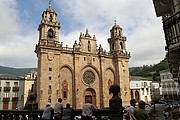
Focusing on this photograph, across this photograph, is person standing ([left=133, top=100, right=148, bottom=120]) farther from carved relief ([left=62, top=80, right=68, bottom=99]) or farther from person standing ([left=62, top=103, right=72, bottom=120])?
carved relief ([left=62, top=80, right=68, bottom=99])

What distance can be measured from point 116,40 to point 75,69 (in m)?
13.3

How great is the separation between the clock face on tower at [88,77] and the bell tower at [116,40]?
909 cm

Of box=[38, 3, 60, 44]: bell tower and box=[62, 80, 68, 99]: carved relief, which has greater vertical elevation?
box=[38, 3, 60, 44]: bell tower

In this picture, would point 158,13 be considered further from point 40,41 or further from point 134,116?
point 40,41

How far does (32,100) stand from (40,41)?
21.9 metres

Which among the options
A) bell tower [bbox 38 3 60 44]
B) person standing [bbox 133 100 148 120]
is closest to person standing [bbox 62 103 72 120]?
person standing [bbox 133 100 148 120]

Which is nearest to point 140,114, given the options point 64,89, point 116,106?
point 116,106

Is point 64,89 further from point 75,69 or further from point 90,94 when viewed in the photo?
point 90,94

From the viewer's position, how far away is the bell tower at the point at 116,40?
39.1 m

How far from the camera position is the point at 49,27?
1255 inches

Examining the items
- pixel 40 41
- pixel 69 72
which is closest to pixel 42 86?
pixel 69 72

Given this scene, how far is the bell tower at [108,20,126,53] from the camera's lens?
39.1 m

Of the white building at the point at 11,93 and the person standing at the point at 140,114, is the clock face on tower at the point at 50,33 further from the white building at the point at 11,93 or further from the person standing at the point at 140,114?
the person standing at the point at 140,114

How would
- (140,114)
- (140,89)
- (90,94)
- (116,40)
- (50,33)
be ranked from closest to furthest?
1. (140,114)
2. (50,33)
3. (90,94)
4. (116,40)
5. (140,89)
